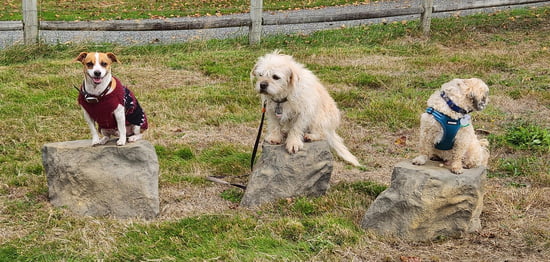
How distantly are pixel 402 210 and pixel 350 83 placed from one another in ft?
18.4

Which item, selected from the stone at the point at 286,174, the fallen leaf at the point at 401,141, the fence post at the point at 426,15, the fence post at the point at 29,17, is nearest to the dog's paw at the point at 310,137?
the stone at the point at 286,174

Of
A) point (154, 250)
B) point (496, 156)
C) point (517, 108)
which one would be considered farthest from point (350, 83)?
point (154, 250)

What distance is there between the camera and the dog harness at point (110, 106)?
5250 mm

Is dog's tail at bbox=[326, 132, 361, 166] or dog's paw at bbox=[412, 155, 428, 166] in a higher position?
dog's paw at bbox=[412, 155, 428, 166]

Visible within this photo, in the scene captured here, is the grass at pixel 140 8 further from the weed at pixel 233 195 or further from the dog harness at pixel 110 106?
the weed at pixel 233 195

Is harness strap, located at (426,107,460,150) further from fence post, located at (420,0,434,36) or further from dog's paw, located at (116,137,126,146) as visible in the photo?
fence post, located at (420,0,434,36)

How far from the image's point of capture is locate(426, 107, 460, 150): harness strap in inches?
196

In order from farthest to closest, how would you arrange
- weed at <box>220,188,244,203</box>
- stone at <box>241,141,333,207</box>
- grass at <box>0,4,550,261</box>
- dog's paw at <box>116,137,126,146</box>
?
weed at <box>220,188,244,203</box> < stone at <box>241,141,333,207</box> < dog's paw at <box>116,137,126,146</box> < grass at <box>0,4,550,261</box>

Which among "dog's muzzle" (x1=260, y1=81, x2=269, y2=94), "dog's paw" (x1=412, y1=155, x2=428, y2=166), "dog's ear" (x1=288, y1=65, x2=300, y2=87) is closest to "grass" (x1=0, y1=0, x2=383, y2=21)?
"dog's ear" (x1=288, y1=65, x2=300, y2=87)

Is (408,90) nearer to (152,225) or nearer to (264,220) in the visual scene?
(264,220)

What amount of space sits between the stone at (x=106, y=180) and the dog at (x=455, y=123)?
250 centimetres

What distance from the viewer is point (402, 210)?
491 cm

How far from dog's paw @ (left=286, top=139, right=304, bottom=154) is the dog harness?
4.91 ft

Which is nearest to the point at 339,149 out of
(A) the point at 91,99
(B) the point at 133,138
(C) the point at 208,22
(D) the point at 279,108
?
(D) the point at 279,108
